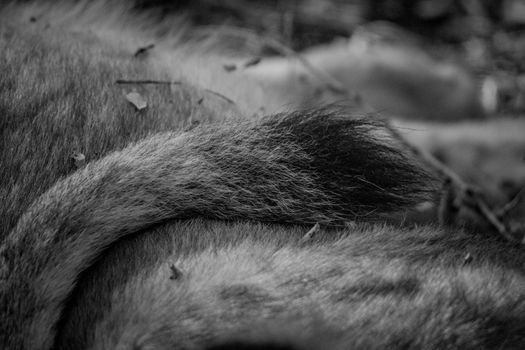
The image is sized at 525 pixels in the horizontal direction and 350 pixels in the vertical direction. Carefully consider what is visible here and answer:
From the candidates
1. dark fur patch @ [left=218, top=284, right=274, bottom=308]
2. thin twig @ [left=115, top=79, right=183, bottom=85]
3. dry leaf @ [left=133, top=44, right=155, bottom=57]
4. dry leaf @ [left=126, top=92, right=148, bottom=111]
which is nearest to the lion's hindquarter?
dark fur patch @ [left=218, top=284, right=274, bottom=308]

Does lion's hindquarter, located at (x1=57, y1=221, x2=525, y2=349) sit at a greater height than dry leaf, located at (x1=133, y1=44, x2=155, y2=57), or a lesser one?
greater

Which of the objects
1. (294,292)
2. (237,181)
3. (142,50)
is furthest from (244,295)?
(142,50)

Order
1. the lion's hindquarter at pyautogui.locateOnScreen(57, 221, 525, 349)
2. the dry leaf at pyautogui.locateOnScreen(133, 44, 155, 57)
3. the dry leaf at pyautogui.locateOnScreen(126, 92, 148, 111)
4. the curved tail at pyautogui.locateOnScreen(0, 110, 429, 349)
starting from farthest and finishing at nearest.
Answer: the dry leaf at pyautogui.locateOnScreen(133, 44, 155, 57), the dry leaf at pyautogui.locateOnScreen(126, 92, 148, 111), the curved tail at pyautogui.locateOnScreen(0, 110, 429, 349), the lion's hindquarter at pyautogui.locateOnScreen(57, 221, 525, 349)

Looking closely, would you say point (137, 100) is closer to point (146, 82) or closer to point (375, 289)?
point (146, 82)

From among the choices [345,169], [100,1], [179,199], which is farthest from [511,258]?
[100,1]

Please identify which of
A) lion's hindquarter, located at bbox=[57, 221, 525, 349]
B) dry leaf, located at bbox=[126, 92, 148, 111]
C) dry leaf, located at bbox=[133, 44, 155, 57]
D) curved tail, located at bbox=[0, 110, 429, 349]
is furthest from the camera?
dry leaf, located at bbox=[133, 44, 155, 57]

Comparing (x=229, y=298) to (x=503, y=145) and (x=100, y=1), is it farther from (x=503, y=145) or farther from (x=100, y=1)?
(x=503, y=145)

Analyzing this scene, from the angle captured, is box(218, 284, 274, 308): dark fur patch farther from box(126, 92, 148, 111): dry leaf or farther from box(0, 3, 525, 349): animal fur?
box(126, 92, 148, 111): dry leaf
